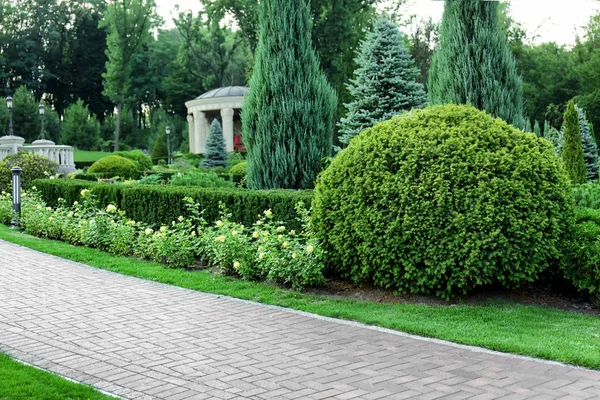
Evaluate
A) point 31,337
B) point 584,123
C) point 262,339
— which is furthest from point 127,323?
point 584,123

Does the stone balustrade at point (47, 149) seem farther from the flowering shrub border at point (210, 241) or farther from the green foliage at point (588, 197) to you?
the green foliage at point (588, 197)

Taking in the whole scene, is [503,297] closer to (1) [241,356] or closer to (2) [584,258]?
(2) [584,258]

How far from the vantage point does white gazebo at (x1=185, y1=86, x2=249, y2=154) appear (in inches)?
1753

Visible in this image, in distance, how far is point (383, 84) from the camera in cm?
1340

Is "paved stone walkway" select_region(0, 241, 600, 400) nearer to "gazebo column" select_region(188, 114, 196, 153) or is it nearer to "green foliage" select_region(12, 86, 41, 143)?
"gazebo column" select_region(188, 114, 196, 153)

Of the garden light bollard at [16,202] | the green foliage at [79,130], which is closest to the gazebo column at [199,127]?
the green foliage at [79,130]

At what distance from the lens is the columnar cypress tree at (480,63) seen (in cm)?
1009

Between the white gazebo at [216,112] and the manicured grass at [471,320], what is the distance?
121 ft

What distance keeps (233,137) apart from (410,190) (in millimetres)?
41047

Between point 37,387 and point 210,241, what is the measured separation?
15.4 ft

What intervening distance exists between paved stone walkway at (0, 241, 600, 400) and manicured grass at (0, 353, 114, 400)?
0.17 metres

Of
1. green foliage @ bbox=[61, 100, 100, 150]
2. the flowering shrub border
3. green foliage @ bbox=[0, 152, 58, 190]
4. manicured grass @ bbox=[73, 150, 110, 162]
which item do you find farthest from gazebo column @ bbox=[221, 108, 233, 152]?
the flowering shrub border

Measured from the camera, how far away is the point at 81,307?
6883 mm

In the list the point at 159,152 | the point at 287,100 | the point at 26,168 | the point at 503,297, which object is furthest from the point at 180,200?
the point at 159,152
